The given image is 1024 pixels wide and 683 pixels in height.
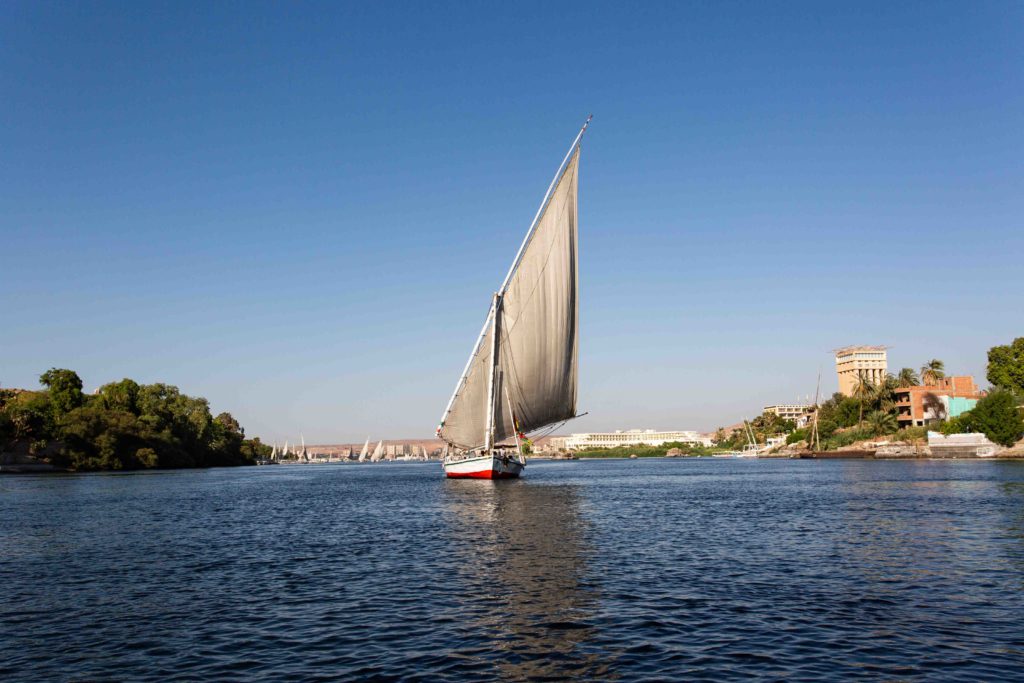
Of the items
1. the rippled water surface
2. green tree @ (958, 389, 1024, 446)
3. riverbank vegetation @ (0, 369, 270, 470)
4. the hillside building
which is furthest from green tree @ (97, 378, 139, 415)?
the hillside building

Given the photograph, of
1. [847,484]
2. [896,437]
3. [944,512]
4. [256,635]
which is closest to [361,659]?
[256,635]

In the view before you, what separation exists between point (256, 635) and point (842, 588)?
1321 centimetres

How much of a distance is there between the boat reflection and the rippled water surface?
0.08 metres

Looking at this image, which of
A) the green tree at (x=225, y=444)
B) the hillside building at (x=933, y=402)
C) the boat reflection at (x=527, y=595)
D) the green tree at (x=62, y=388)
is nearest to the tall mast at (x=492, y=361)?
the boat reflection at (x=527, y=595)

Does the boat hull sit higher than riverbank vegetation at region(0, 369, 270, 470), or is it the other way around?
riverbank vegetation at region(0, 369, 270, 470)

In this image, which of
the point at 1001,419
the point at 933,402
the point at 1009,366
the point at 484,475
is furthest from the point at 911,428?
the point at 484,475

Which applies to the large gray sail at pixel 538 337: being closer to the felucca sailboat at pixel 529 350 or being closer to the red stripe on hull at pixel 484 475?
the felucca sailboat at pixel 529 350

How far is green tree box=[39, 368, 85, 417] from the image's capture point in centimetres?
11087

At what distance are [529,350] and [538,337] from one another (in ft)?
4.69

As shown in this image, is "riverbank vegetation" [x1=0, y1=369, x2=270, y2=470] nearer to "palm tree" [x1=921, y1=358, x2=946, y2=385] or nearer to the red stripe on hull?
the red stripe on hull

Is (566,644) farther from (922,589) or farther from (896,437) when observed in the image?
(896,437)

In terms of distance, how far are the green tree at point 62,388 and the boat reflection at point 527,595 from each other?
9808 centimetres

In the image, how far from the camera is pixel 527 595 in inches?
691

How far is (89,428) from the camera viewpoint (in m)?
104
